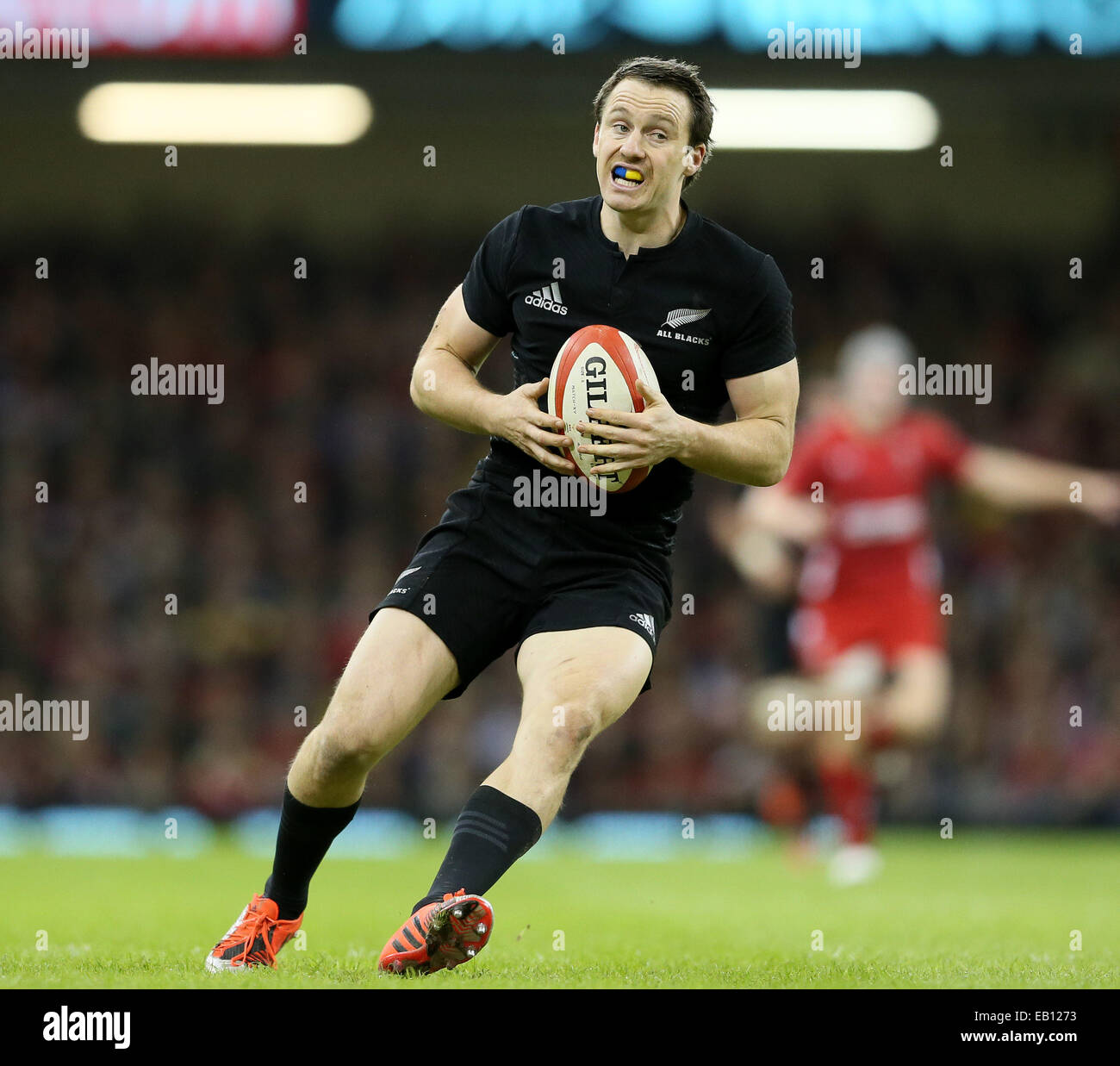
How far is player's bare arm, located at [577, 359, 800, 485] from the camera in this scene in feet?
15.0

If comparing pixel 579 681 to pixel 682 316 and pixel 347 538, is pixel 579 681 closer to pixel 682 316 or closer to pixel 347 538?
pixel 682 316

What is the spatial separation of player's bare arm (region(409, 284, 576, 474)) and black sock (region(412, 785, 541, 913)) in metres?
0.93

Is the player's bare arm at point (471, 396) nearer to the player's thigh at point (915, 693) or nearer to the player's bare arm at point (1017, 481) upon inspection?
the player's bare arm at point (1017, 481)

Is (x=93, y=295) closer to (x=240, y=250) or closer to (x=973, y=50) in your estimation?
(x=240, y=250)

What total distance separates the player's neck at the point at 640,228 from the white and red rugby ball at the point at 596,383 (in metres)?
0.38

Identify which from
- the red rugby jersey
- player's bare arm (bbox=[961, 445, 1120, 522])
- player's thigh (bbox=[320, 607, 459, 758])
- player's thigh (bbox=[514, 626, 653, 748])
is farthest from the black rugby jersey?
the red rugby jersey

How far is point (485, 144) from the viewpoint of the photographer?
16.9 meters

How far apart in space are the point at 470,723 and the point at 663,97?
10110mm

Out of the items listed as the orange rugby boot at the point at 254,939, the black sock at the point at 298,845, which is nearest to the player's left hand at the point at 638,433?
the black sock at the point at 298,845

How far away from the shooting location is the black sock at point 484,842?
175 inches

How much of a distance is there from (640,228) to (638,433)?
0.79 meters

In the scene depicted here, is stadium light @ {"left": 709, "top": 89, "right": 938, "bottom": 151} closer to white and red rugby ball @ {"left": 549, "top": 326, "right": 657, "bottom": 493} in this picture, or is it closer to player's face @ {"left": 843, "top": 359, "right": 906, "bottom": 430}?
player's face @ {"left": 843, "top": 359, "right": 906, "bottom": 430}

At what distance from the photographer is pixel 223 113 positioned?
45.9 feet
